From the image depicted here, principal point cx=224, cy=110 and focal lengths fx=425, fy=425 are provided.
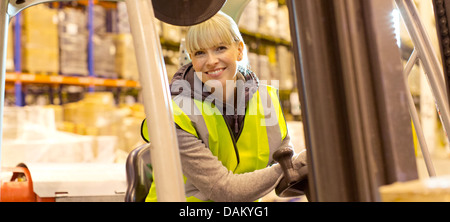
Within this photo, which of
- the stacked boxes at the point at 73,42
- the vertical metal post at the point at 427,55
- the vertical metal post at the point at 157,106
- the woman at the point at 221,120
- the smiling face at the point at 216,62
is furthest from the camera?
the stacked boxes at the point at 73,42

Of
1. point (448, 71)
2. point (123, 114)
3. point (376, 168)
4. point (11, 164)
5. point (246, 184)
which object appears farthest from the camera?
point (123, 114)

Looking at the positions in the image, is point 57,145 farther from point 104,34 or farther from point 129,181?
point 129,181

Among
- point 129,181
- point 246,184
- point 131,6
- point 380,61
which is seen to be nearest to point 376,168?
point 380,61

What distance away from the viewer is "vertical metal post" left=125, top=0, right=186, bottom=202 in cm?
47

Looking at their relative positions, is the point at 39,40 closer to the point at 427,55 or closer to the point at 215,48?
the point at 215,48

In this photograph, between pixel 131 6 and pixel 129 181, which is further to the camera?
pixel 129 181

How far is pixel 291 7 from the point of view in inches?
20.1

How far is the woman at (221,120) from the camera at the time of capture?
42.4 inches

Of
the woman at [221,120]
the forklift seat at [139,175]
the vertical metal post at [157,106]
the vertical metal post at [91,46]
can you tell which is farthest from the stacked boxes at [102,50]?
the vertical metal post at [157,106]

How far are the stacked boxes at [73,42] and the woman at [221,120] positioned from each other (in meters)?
1.81

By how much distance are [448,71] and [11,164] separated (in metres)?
2.07

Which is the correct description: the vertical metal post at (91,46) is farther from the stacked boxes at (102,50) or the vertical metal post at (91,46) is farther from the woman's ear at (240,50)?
the woman's ear at (240,50)

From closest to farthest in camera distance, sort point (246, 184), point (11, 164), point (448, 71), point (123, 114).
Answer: point (448, 71), point (246, 184), point (11, 164), point (123, 114)

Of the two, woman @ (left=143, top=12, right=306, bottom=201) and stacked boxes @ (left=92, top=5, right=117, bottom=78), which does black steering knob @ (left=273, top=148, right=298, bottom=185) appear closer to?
woman @ (left=143, top=12, right=306, bottom=201)
